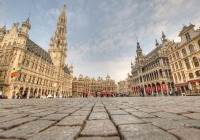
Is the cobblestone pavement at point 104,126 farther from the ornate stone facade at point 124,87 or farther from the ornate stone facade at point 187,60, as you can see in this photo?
the ornate stone facade at point 124,87

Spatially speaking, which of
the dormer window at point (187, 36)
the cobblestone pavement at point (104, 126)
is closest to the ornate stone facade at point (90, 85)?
the dormer window at point (187, 36)

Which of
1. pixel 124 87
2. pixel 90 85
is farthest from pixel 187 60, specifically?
pixel 124 87

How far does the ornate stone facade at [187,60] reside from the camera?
72.3 ft

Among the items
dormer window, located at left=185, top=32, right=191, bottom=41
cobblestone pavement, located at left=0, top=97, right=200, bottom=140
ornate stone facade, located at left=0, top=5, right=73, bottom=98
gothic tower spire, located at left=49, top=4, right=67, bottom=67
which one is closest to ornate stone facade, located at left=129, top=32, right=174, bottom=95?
dormer window, located at left=185, top=32, right=191, bottom=41

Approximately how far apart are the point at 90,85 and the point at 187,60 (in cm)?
5780

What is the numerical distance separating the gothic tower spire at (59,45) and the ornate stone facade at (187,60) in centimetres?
4694

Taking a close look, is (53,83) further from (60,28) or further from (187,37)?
(187,37)

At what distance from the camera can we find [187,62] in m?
24.6

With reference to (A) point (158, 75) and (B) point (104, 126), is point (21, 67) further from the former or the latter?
(A) point (158, 75)

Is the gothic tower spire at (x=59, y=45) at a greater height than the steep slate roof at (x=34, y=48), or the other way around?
the gothic tower spire at (x=59, y=45)

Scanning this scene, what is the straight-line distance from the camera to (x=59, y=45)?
182 ft

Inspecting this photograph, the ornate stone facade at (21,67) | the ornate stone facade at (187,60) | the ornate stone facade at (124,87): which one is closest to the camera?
the ornate stone facade at (187,60)

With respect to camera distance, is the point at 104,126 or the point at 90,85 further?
the point at 90,85

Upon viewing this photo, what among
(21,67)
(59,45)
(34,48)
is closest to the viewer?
(21,67)
